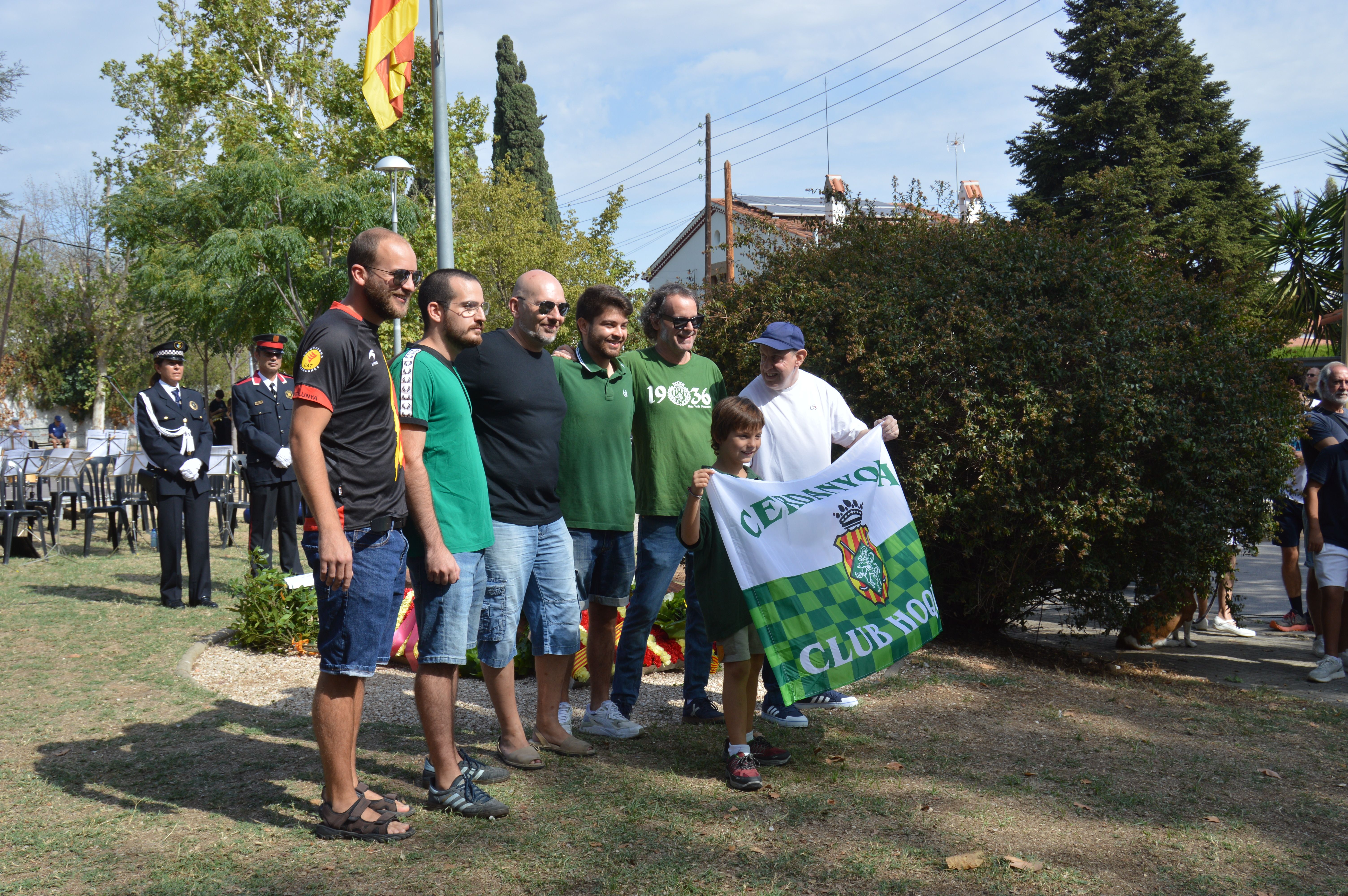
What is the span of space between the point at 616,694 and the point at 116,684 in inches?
126

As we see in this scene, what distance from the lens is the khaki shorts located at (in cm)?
447

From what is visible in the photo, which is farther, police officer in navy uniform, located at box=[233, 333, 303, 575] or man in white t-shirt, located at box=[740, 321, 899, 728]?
police officer in navy uniform, located at box=[233, 333, 303, 575]

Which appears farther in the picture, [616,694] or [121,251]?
[121,251]

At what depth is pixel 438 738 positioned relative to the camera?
3943 mm

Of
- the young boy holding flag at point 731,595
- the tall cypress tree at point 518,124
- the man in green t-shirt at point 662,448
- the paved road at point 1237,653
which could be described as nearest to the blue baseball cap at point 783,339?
the man in green t-shirt at point 662,448

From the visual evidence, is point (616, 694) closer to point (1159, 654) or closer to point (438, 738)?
point (438, 738)

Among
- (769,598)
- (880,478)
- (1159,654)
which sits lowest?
(1159,654)

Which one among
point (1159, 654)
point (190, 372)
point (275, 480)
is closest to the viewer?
point (1159, 654)

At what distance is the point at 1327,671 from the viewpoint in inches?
267

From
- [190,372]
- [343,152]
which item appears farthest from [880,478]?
[190,372]

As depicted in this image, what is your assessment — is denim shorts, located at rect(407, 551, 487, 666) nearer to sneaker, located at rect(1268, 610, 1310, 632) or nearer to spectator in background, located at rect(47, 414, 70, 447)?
sneaker, located at rect(1268, 610, 1310, 632)

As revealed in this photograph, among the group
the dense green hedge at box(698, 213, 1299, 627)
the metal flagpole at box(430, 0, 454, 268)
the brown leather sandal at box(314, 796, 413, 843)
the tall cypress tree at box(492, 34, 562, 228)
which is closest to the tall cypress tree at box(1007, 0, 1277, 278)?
the tall cypress tree at box(492, 34, 562, 228)

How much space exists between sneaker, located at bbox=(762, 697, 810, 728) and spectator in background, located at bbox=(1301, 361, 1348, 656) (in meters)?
4.42

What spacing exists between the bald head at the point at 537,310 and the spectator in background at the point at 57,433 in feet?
86.6
